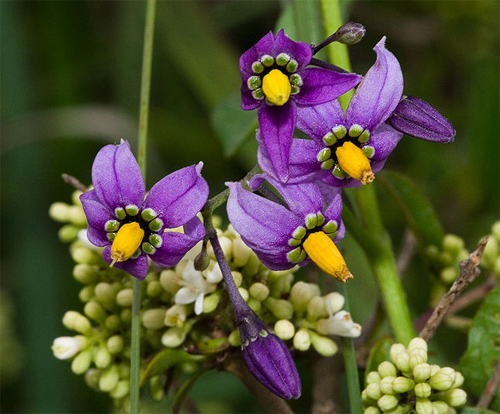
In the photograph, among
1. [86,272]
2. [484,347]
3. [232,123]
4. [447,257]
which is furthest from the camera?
[232,123]

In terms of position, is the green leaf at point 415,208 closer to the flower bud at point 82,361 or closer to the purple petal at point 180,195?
the purple petal at point 180,195

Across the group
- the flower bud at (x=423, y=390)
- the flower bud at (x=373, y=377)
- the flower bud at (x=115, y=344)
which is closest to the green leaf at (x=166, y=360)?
the flower bud at (x=115, y=344)

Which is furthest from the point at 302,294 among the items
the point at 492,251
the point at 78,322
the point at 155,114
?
the point at 155,114

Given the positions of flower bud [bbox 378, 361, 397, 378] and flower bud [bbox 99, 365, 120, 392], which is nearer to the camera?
flower bud [bbox 378, 361, 397, 378]

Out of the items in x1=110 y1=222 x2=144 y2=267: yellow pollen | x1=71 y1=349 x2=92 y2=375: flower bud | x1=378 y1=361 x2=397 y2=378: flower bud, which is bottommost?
x1=378 y1=361 x2=397 y2=378: flower bud

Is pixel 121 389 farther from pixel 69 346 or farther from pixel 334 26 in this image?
pixel 334 26

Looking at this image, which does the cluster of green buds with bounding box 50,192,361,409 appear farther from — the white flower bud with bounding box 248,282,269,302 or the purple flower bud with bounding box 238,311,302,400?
the purple flower bud with bounding box 238,311,302,400

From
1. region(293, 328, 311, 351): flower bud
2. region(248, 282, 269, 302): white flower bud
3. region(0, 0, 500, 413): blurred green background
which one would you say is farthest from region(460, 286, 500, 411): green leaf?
region(0, 0, 500, 413): blurred green background

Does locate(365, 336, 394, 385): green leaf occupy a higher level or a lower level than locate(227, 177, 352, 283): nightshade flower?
lower
